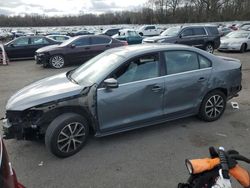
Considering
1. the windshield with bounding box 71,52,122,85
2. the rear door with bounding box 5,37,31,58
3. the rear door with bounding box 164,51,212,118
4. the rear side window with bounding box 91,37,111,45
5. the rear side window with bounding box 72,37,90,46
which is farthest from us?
the rear door with bounding box 5,37,31,58

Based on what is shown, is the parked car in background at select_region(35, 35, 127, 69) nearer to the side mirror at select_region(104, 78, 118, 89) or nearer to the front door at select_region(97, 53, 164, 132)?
the front door at select_region(97, 53, 164, 132)

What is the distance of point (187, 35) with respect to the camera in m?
15.1

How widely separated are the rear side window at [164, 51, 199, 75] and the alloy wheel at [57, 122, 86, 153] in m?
1.78

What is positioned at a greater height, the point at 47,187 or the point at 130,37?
the point at 130,37

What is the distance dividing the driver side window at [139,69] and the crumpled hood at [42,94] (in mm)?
667

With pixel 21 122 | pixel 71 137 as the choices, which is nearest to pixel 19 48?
pixel 21 122

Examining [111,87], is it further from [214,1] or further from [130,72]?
[214,1]

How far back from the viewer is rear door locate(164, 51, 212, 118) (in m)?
4.53

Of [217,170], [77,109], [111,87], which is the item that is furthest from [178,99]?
[217,170]

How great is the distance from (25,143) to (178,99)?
8.84 feet

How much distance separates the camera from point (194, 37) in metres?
15.2

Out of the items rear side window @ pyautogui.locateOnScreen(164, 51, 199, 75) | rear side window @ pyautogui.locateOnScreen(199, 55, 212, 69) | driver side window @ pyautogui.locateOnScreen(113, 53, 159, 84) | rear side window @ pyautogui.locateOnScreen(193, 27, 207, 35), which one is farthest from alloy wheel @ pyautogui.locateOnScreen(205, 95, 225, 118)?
rear side window @ pyautogui.locateOnScreen(193, 27, 207, 35)

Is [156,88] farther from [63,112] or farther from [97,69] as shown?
[63,112]

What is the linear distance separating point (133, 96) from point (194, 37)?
478 inches
